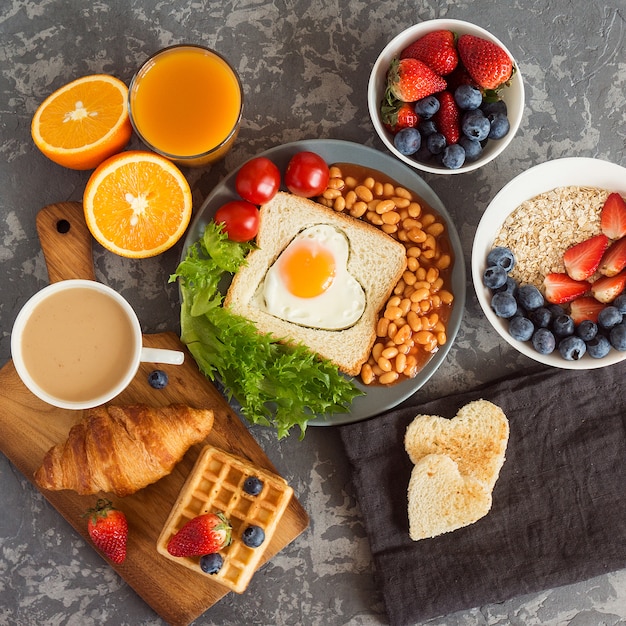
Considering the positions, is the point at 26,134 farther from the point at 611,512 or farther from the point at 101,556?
the point at 611,512

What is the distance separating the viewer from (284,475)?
8.25 ft

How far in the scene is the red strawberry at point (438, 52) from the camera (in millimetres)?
2240

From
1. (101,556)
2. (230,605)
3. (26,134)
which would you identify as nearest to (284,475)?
(230,605)

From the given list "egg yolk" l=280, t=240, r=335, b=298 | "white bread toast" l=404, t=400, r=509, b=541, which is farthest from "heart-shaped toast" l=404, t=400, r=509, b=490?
"egg yolk" l=280, t=240, r=335, b=298

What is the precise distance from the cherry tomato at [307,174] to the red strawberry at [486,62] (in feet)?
1.96

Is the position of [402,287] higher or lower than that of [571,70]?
lower

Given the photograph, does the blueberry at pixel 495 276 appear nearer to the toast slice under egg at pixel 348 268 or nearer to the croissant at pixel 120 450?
the toast slice under egg at pixel 348 268

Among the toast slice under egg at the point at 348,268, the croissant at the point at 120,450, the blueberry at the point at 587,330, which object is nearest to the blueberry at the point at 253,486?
the croissant at the point at 120,450

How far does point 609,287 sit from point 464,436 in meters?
0.73

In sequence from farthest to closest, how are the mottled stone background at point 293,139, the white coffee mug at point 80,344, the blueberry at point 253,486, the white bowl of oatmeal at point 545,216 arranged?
the mottled stone background at point 293,139
the white bowl of oatmeal at point 545,216
the blueberry at point 253,486
the white coffee mug at point 80,344

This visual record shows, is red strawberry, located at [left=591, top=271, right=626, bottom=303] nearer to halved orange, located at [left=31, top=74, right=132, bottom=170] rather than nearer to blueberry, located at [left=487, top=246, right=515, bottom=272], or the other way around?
blueberry, located at [left=487, top=246, right=515, bottom=272]

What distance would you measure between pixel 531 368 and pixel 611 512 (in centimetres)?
58

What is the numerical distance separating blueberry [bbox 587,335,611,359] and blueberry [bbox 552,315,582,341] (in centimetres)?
7

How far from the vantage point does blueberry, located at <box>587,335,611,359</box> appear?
7.29 ft
